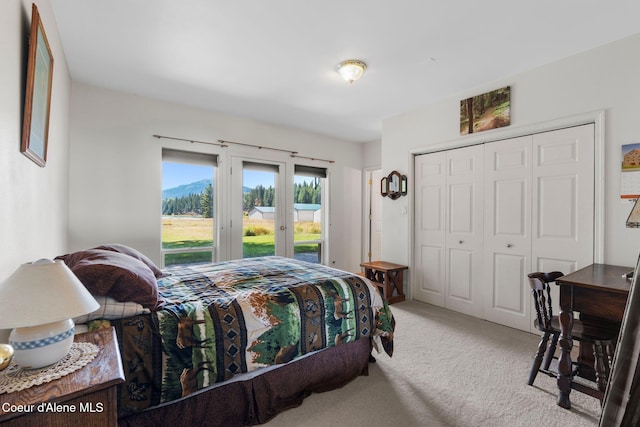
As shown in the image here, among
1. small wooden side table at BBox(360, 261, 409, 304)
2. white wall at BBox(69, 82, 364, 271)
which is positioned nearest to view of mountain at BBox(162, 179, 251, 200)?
white wall at BBox(69, 82, 364, 271)

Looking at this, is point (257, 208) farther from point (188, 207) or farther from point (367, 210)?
point (367, 210)

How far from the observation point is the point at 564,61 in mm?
2691

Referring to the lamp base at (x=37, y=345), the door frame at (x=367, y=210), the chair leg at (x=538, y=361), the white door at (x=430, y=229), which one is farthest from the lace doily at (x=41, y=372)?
the door frame at (x=367, y=210)

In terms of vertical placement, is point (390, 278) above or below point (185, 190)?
below

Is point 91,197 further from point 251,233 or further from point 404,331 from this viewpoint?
point 404,331

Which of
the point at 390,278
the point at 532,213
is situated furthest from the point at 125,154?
the point at 532,213

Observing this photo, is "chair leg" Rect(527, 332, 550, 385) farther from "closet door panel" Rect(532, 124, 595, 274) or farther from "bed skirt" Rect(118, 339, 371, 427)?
"bed skirt" Rect(118, 339, 371, 427)

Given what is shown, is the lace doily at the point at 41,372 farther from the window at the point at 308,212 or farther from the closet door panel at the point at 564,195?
the window at the point at 308,212

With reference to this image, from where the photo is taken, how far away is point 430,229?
389 centimetres

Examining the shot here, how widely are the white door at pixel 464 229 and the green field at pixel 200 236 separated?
8.08ft

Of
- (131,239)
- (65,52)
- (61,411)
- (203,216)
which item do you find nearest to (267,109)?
(203,216)

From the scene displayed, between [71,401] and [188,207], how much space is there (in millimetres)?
3347

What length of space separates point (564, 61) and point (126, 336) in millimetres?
3915

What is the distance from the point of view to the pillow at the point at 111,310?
1403mm
